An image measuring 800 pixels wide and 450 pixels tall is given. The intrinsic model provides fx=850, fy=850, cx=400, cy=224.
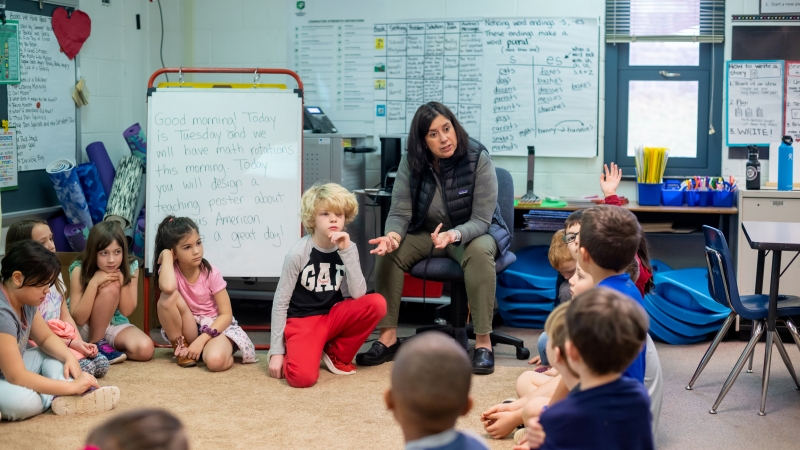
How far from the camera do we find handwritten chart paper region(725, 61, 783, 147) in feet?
14.6

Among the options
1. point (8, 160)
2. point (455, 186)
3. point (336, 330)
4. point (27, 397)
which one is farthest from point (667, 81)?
point (27, 397)

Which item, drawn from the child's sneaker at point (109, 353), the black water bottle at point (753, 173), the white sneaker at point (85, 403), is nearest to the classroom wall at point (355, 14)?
the black water bottle at point (753, 173)

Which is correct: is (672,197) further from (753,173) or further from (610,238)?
(610,238)

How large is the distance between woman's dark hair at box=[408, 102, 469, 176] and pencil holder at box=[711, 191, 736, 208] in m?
1.39

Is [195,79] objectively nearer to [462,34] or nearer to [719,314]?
[462,34]

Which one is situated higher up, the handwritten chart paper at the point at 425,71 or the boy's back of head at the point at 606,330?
the handwritten chart paper at the point at 425,71

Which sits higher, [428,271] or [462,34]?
[462,34]

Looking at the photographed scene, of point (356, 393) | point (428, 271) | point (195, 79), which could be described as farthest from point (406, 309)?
point (195, 79)

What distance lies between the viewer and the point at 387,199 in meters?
4.33

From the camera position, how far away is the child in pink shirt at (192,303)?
3.55 metres

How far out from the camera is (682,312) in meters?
4.07

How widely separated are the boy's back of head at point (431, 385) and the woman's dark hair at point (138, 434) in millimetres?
401

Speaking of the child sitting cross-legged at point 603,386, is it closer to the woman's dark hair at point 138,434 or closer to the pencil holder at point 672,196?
the woman's dark hair at point 138,434

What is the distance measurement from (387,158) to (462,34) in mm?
817
